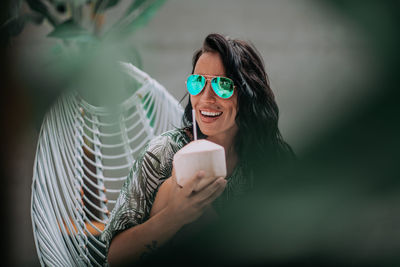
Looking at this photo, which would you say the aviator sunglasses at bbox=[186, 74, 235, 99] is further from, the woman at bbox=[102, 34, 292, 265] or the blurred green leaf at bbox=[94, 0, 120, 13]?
the blurred green leaf at bbox=[94, 0, 120, 13]

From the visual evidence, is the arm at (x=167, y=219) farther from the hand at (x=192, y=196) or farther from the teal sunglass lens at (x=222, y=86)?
the teal sunglass lens at (x=222, y=86)

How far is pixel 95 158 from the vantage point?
1067mm

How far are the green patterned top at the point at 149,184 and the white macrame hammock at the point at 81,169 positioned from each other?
5.3 inches

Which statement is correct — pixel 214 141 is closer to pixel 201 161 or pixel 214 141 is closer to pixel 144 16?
pixel 201 161

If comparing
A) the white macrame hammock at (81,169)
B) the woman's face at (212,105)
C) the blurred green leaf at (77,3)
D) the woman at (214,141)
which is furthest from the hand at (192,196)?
the blurred green leaf at (77,3)

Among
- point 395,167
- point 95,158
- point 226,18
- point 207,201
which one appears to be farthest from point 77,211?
point 395,167

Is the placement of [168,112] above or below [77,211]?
above

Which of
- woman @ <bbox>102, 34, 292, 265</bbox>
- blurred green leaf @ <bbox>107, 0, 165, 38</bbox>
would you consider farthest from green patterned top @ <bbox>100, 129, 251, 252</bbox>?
blurred green leaf @ <bbox>107, 0, 165, 38</bbox>

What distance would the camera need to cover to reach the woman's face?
0.81 meters

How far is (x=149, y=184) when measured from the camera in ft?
2.81

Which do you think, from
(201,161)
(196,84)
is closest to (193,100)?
(196,84)

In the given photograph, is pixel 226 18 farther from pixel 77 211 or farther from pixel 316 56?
pixel 77 211

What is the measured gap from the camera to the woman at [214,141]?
80 centimetres

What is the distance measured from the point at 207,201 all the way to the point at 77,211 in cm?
36
